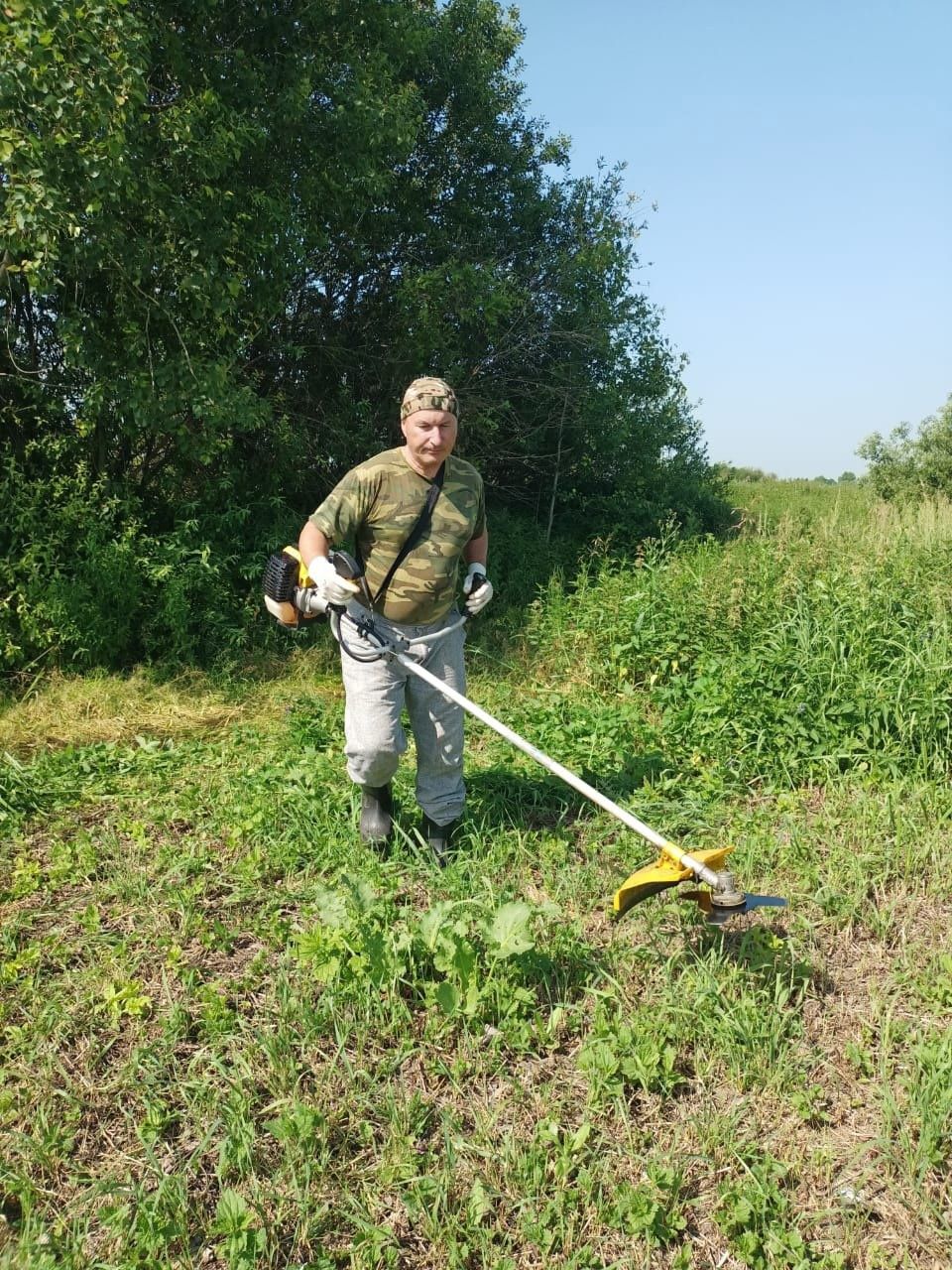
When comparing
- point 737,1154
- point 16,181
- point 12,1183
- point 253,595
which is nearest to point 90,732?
point 253,595

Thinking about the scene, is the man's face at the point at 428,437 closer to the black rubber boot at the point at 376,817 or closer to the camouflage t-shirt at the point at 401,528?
the camouflage t-shirt at the point at 401,528

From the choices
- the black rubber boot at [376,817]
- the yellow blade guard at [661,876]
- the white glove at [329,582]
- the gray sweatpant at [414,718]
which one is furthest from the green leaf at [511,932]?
the white glove at [329,582]

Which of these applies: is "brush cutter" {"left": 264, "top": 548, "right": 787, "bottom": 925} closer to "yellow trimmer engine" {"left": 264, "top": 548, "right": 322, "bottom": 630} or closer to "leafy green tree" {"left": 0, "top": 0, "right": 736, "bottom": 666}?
"yellow trimmer engine" {"left": 264, "top": 548, "right": 322, "bottom": 630}

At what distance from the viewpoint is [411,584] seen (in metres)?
3.73

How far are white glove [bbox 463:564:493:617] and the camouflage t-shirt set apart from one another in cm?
11

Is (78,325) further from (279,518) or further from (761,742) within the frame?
(761,742)

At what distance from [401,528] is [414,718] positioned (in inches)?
33.6

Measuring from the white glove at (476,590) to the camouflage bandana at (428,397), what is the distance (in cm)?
75

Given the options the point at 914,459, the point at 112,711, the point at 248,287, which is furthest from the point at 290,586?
the point at 914,459

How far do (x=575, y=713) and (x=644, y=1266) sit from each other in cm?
366

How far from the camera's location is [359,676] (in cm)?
372

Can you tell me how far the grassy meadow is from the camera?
232 cm

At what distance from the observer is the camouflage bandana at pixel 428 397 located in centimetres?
354

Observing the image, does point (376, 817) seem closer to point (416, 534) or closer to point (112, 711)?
point (416, 534)
